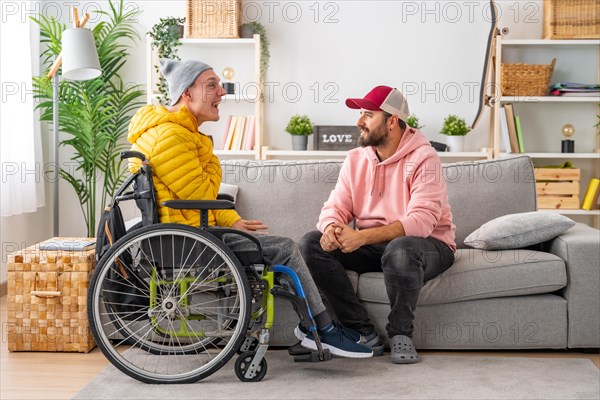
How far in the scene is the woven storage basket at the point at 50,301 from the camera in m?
3.32

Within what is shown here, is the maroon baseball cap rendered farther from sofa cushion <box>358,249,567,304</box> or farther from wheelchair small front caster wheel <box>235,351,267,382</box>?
wheelchair small front caster wheel <box>235,351,267,382</box>

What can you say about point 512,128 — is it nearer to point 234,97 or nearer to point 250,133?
point 250,133

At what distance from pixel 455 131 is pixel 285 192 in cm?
178

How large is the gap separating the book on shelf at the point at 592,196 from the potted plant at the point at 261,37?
2.16 metres

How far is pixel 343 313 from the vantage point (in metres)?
3.29

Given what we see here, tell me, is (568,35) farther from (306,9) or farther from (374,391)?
(374,391)

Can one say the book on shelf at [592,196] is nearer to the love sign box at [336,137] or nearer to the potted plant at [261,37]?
the love sign box at [336,137]

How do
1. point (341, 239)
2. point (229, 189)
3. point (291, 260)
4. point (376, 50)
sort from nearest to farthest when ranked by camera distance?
point (291, 260), point (341, 239), point (229, 189), point (376, 50)

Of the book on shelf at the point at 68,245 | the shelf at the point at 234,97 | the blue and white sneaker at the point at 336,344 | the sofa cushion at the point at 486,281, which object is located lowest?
the blue and white sneaker at the point at 336,344

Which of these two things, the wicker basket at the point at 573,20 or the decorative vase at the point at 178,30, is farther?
the decorative vase at the point at 178,30

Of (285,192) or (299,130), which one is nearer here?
(285,192)

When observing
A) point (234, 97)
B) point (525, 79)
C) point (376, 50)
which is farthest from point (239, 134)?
point (525, 79)

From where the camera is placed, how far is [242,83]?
556 cm

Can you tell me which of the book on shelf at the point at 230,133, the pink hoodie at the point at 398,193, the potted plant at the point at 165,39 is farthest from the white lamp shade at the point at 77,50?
the pink hoodie at the point at 398,193
